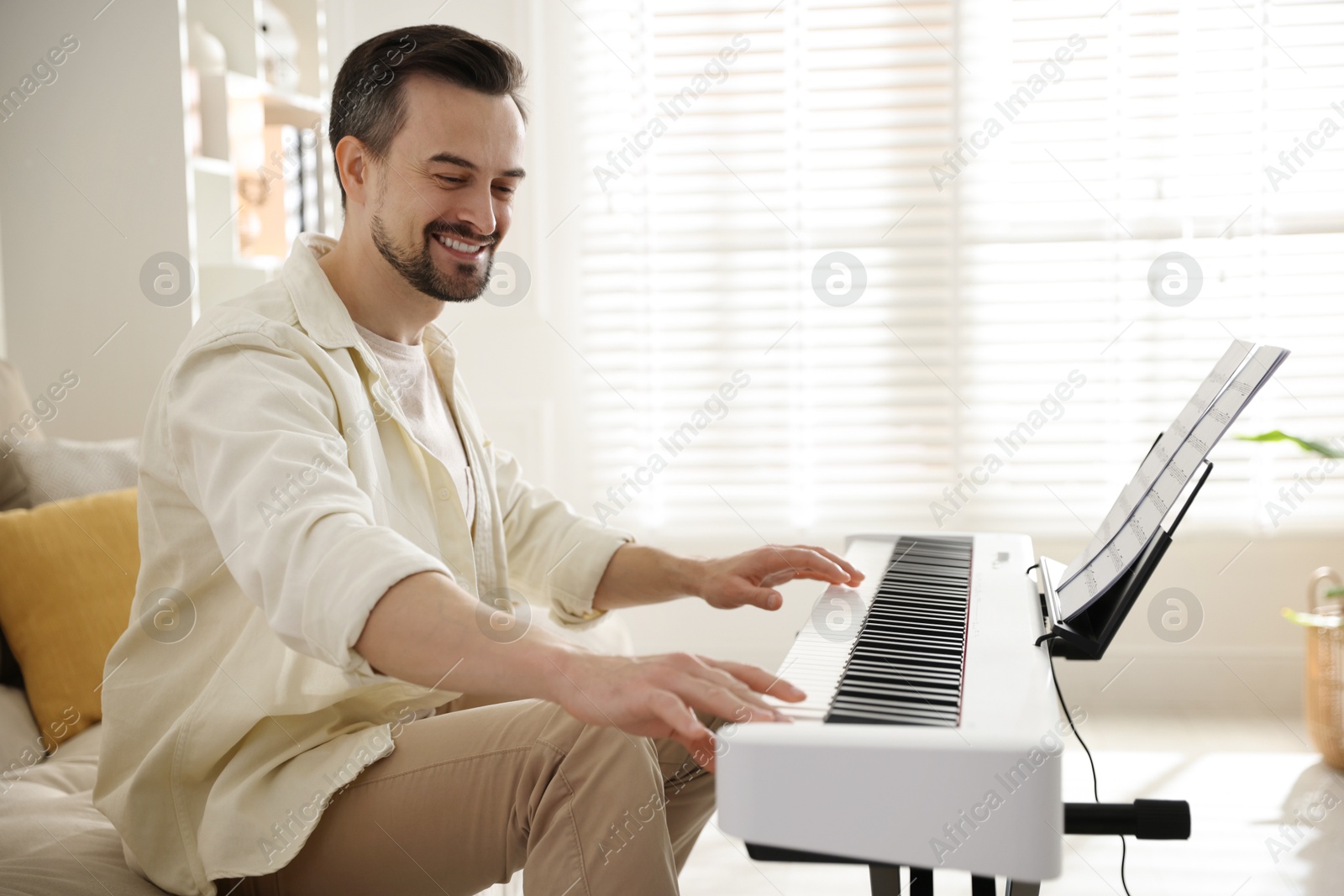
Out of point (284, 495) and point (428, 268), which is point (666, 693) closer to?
point (284, 495)

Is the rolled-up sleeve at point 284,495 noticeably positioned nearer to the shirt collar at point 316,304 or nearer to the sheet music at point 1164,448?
the shirt collar at point 316,304

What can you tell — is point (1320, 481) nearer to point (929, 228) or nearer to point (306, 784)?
point (929, 228)

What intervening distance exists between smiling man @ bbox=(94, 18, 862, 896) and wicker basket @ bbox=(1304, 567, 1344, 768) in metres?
1.66

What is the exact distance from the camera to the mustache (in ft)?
4.73

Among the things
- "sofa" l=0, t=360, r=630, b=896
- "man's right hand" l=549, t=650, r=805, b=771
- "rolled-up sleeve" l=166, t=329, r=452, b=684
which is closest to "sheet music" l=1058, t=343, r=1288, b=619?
"man's right hand" l=549, t=650, r=805, b=771

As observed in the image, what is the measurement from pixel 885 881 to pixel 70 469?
1.54 metres

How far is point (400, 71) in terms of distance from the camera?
1438 mm

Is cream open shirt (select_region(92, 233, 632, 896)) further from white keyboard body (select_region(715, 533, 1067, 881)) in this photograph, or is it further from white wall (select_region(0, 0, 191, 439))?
white wall (select_region(0, 0, 191, 439))

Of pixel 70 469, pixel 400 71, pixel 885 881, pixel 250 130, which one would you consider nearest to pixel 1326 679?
pixel 885 881

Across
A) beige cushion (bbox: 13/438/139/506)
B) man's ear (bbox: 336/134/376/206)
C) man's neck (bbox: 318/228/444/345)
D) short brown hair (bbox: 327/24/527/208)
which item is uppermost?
short brown hair (bbox: 327/24/527/208)

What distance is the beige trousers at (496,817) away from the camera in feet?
3.41

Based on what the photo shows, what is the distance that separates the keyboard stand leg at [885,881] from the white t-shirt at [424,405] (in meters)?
0.81

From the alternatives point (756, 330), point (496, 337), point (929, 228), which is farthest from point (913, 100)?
point (496, 337)

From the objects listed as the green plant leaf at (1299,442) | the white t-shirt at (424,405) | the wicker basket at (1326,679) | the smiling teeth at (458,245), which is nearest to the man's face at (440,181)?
the smiling teeth at (458,245)
